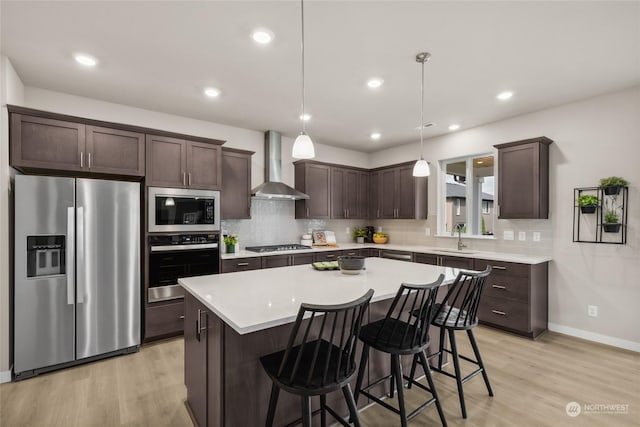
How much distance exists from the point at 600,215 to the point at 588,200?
0.74 feet

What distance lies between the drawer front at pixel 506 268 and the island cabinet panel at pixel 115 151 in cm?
409

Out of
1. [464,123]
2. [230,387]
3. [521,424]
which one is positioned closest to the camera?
[230,387]

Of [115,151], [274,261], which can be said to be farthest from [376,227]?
[115,151]

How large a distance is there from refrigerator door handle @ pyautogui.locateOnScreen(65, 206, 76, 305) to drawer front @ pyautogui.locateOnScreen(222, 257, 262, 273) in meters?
1.45

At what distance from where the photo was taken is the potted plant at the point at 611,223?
10.5 ft

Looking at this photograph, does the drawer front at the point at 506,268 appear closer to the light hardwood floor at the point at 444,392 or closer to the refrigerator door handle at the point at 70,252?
the light hardwood floor at the point at 444,392

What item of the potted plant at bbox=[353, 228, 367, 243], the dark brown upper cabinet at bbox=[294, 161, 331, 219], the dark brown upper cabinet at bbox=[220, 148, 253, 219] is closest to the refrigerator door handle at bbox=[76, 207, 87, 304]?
the dark brown upper cabinet at bbox=[220, 148, 253, 219]

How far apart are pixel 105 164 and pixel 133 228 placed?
2.32 feet

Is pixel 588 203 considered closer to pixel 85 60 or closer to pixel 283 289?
pixel 283 289

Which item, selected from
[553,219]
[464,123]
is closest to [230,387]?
[553,219]

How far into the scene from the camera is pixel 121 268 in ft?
10.1

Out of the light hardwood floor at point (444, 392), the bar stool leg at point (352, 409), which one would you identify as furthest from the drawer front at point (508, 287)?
the bar stool leg at point (352, 409)

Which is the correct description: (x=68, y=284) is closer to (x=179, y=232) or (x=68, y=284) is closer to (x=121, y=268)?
(x=121, y=268)

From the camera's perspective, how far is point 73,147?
9.80 feet
